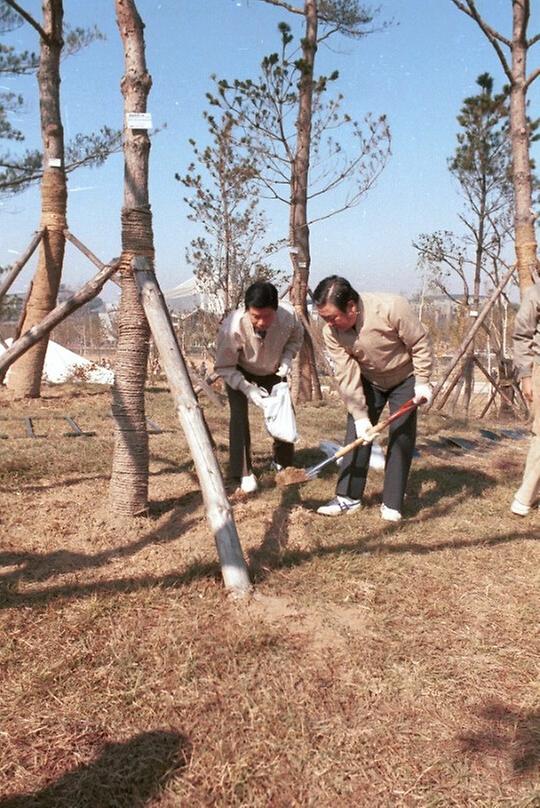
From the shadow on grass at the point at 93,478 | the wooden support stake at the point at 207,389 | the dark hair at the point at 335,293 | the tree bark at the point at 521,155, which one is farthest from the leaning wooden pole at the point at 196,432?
the tree bark at the point at 521,155

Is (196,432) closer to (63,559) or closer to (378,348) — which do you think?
(63,559)

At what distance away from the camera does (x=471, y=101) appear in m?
12.5

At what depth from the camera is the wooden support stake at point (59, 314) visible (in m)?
3.27

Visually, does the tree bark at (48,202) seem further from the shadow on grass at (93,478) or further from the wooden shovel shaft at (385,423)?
the wooden shovel shaft at (385,423)

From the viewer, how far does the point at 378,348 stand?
3.59 meters

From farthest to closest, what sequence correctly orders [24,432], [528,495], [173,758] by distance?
[24,432], [528,495], [173,758]

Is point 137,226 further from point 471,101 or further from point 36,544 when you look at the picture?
point 471,101

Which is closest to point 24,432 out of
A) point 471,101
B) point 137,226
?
point 137,226

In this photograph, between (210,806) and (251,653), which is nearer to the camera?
(210,806)

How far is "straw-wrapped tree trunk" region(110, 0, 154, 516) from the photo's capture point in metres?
3.26

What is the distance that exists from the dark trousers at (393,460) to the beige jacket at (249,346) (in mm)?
577

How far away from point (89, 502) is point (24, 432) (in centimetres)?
202

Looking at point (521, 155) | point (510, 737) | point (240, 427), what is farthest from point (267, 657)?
point (521, 155)

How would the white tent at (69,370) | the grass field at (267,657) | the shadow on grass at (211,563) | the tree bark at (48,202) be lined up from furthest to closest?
the white tent at (69,370)
the tree bark at (48,202)
the shadow on grass at (211,563)
the grass field at (267,657)
